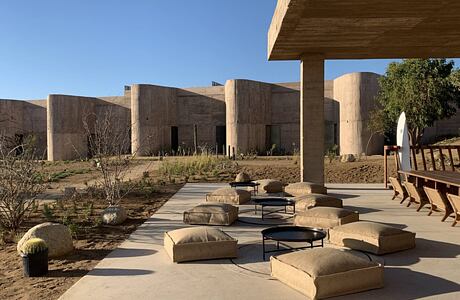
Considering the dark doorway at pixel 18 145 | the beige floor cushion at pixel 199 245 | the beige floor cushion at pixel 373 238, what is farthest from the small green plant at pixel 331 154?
the beige floor cushion at pixel 199 245

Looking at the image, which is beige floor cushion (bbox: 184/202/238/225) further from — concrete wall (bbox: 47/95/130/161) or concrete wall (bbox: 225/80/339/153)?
concrete wall (bbox: 47/95/130/161)

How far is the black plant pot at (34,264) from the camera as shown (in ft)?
16.5

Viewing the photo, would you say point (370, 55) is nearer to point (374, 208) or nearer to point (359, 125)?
point (374, 208)

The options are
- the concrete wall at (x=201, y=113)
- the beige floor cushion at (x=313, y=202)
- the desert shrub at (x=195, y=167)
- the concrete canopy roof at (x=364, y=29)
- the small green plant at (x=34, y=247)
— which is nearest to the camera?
the small green plant at (x=34, y=247)

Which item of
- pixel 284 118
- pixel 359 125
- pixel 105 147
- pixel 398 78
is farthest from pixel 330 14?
pixel 284 118

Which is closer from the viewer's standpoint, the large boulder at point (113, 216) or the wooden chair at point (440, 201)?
the wooden chair at point (440, 201)

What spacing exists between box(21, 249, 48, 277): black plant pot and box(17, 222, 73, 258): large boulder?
64cm

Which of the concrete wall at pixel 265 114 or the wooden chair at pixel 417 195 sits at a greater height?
the concrete wall at pixel 265 114

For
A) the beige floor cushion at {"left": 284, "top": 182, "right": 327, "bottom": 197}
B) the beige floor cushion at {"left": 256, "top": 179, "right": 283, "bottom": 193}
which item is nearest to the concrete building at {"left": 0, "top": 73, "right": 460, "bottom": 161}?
the beige floor cushion at {"left": 256, "top": 179, "right": 283, "bottom": 193}

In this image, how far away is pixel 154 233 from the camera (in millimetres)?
7203

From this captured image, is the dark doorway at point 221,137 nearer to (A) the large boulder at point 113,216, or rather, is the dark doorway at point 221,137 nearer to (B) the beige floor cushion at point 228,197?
(B) the beige floor cushion at point 228,197

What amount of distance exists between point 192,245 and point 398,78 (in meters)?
20.6

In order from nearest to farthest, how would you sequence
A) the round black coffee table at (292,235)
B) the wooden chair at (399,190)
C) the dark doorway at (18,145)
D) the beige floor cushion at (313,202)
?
the round black coffee table at (292,235)
the dark doorway at (18,145)
the beige floor cushion at (313,202)
the wooden chair at (399,190)

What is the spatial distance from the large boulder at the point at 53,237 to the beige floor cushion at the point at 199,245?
1.50 meters
